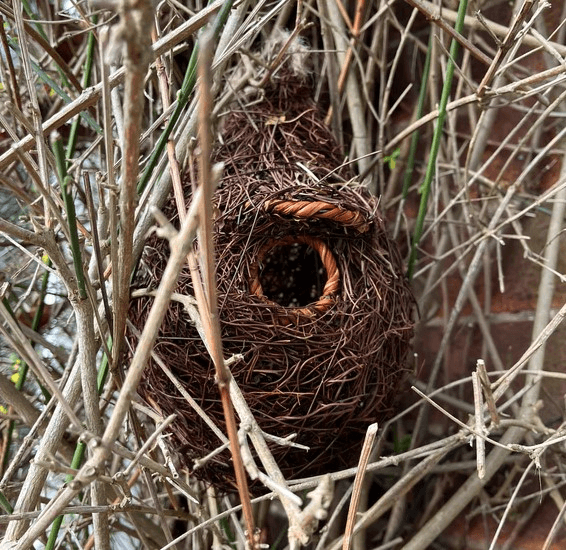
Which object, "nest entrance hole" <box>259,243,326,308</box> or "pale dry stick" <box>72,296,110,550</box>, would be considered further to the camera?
"nest entrance hole" <box>259,243,326,308</box>

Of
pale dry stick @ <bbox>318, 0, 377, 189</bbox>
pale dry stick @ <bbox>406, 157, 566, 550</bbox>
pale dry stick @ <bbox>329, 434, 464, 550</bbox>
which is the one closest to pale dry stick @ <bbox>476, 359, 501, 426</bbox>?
pale dry stick @ <bbox>329, 434, 464, 550</bbox>

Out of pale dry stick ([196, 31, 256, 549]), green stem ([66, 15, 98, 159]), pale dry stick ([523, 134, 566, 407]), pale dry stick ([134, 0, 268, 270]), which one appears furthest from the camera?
pale dry stick ([523, 134, 566, 407])

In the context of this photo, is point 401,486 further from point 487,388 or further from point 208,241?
point 208,241

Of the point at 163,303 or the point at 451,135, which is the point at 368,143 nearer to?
the point at 451,135

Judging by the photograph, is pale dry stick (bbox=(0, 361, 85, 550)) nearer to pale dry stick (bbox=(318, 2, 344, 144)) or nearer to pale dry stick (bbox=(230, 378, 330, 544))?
pale dry stick (bbox=(230, 378, 330, 544))

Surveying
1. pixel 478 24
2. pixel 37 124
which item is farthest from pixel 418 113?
pixel 37 124
